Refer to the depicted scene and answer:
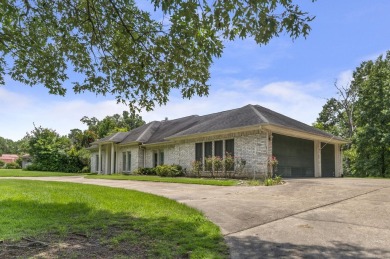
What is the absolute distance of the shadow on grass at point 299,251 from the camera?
3703 mm

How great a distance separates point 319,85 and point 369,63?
21.5ft

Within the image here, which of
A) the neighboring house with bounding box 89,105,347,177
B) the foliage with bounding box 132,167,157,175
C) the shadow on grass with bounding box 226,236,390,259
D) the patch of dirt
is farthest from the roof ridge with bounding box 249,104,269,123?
the patch of dirt

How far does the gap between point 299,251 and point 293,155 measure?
1541 cm

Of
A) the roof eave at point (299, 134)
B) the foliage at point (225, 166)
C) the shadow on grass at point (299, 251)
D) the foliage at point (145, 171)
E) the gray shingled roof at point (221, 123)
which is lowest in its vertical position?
the foliage at point (145, 171)

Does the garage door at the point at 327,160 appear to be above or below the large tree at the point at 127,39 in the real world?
below

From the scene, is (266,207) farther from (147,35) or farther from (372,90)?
(372,90)

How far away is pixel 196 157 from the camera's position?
19500 millimetres

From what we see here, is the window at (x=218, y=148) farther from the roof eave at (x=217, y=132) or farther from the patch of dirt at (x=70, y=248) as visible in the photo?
the patch of dirt at (x=70, y=248)

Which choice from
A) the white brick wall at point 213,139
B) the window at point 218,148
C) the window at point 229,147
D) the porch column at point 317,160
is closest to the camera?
the white brick wall at point 213,139

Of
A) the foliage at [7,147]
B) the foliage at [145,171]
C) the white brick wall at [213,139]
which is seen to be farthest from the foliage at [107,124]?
the foliage at [7,147]

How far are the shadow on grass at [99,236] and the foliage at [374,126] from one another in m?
25.8

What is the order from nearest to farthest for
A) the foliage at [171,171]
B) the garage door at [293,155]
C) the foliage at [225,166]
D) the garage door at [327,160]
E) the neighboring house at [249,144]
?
the neighboring house at [249,144], the foliage at [225,166], the garage door at [293,155], the foliage at [171,171], the garage door at [327,160]

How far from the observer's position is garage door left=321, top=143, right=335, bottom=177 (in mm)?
21000

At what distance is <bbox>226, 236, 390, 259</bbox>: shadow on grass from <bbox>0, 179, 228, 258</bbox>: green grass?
257mm
